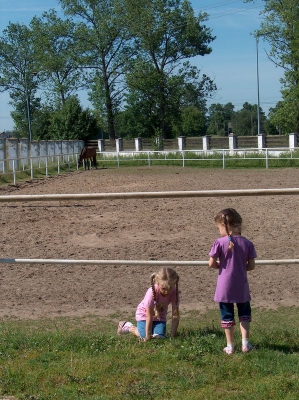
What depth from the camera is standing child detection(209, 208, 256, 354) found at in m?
4.40

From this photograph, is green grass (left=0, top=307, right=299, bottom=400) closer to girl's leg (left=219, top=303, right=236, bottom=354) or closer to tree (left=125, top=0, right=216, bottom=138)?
girl's leg (left=219, top=303, right=236, bottom=354)

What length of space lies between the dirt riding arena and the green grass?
6.28 ft

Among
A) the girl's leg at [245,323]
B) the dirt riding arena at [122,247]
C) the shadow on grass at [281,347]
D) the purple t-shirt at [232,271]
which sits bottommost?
the dirt riding arena at [122,247]

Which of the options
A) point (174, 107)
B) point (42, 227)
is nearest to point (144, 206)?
point (42, 227)

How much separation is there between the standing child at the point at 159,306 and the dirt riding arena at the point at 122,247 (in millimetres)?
1738

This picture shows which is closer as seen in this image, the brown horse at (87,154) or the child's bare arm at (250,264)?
the child's bare arm at (250,264)

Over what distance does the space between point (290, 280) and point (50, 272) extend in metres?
3.20

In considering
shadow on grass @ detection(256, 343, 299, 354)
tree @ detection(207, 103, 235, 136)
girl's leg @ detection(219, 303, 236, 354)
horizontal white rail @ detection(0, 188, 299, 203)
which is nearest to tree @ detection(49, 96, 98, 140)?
tree @ detection(207, 103, 235, 136)

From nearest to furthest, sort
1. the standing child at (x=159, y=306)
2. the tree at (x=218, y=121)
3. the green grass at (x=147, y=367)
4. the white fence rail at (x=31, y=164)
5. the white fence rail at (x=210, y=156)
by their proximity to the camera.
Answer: the green grass at (x=147, y=367) < the standing child at (x=159, y=306) < the white fence rail at (x=31, y=164) < the white fence rail at (x=210, y=156) < the tree at (x=218, y=121)

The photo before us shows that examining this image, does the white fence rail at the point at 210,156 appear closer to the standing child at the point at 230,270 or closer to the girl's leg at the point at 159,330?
the girl's leg at the point at 159,330

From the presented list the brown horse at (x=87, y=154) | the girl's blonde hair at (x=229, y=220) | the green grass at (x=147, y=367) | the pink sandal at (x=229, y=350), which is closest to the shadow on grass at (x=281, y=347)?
the green grass at (x=147, y=367)

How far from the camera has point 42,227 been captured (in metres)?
12.6

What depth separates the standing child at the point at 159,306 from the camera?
188 inches

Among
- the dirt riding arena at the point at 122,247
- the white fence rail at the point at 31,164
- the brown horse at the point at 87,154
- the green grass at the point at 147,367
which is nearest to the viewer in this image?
the green grass at the point at 147,367
